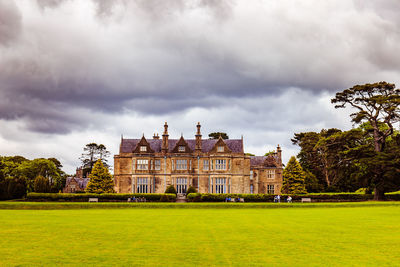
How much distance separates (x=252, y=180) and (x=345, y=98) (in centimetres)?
2681

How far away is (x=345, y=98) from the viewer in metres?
55.3

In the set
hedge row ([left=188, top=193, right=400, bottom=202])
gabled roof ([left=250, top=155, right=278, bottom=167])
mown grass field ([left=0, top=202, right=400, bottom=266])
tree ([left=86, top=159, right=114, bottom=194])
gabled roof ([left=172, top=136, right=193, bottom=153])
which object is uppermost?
gabled roof ([left=172, top=136, right=193, bottom=153])

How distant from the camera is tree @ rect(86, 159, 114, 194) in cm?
6000

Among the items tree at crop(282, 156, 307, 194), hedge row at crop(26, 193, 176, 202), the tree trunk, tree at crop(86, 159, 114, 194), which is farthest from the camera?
tree at crop(282, 156, 307, 194)

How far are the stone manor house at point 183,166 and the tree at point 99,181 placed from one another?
4635mm

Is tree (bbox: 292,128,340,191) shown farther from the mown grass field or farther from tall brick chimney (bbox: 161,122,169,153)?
the mown grass field

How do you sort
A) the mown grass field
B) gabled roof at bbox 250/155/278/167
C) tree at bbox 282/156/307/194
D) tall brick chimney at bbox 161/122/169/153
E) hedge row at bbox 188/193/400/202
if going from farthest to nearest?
gabled roof at bbox 250/155/278/167 → tall brick chimney at bbox 161/122/169/153 → tree at bbox 282/156/307/194 → hedge row at bbox 188/193/400/202 → the mown grass field

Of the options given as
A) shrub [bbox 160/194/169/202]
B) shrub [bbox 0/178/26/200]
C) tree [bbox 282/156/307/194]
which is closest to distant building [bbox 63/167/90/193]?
shrub [bbox 0/178/26/200]

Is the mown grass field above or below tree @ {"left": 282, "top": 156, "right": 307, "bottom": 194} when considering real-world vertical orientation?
below

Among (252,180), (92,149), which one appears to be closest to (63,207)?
(252,180)

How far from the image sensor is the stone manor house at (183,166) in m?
65.3

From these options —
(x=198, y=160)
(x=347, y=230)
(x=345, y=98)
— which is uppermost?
(x=345, y=98)

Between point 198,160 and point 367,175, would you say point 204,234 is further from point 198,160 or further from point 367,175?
point 198,160

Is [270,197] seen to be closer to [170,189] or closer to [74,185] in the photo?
[170,189]
